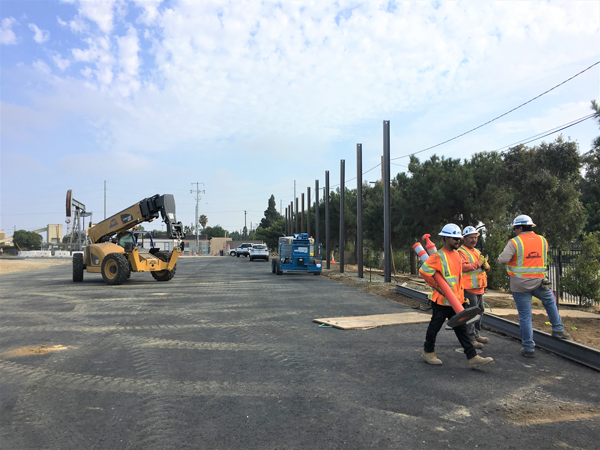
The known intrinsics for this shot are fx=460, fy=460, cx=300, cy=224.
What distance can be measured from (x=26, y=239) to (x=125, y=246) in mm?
86487

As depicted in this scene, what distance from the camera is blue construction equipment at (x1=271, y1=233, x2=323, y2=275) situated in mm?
25562

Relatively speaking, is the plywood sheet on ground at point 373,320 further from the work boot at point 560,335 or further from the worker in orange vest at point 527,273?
the work boot at point 560,335

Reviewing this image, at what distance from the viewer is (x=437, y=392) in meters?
5.22

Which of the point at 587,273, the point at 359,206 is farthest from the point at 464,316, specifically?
the point at 359,206

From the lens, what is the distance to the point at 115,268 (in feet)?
60.0

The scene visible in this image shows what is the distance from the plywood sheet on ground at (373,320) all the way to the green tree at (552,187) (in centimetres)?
1104

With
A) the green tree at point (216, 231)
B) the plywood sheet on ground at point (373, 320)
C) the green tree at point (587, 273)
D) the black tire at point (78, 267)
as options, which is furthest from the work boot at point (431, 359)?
the green tree at point (216, 231)

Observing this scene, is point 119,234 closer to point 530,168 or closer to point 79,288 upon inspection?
point 79,288

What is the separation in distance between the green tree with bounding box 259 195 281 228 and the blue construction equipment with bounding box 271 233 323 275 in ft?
323

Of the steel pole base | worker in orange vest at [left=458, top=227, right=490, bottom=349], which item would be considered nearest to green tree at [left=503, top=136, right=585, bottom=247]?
worker in orange vest at [left=458, top=227, right=490, bottom=349]

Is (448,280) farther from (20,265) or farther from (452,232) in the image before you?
(20,265)

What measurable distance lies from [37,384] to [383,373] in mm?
4266

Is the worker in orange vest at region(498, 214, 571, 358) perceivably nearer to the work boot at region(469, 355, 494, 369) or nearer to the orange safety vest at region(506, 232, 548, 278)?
the orange safety vest at region(506, 232, 548, 278)

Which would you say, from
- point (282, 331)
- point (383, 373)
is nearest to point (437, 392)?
point (383, 373)
